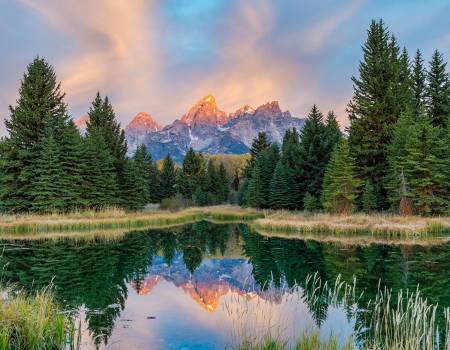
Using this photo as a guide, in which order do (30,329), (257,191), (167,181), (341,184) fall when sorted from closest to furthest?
1. (30,329)
2. (341,184)
3. (257,191)
4. (167,181)

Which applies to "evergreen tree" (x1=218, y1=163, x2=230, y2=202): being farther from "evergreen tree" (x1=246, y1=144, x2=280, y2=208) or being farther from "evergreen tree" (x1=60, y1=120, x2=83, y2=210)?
"evergreen tree" (x1=60, y1=120, x2=83, y2=210)

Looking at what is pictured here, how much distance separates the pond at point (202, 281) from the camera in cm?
935

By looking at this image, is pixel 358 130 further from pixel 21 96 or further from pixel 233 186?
pixel 233 186

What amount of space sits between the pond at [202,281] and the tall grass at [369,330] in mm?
220

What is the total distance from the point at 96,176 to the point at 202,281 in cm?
2907

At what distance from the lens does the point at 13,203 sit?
38.9 metres

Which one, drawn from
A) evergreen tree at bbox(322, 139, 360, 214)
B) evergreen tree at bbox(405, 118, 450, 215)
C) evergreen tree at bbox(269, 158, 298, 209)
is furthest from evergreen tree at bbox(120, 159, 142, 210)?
evergreen tree at bbox(405, 118, 450, 215)

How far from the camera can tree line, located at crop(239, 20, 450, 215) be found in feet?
112

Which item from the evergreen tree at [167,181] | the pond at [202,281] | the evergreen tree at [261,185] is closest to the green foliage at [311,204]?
the evergreen tree at [261,185]

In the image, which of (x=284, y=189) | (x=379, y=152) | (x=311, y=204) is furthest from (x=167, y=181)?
(x=379, y=152)

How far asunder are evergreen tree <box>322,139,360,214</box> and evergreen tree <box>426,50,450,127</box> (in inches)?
569

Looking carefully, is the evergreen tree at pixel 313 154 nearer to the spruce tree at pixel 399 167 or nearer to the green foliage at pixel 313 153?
the green foliage at pixel 313 153

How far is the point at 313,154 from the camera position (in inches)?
1953

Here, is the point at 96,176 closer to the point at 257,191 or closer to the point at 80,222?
the point at 80,222
